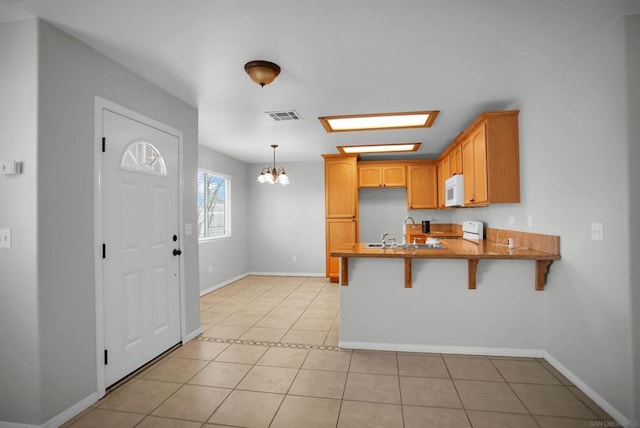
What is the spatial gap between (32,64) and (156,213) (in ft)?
4.50

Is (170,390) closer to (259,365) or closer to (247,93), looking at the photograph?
(259,365)

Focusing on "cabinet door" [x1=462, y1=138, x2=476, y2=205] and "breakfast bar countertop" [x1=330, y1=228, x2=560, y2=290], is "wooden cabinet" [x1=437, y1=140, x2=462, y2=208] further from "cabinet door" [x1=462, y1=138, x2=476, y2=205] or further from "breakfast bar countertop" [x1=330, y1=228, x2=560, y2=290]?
"breakfast bar countertop" [x1=330, y1=228, x2=560, y2=290]

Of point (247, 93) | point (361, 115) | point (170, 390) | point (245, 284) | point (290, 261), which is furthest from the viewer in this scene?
point (290, 261)

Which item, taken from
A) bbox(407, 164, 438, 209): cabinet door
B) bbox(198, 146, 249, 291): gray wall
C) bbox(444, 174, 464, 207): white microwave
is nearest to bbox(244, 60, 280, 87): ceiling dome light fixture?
bbox(444, 174, 464, 207): white microwave

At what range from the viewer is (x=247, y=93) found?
3.18m

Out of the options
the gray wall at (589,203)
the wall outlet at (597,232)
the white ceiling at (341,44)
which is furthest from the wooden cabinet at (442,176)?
the wall outlet at (597,232)

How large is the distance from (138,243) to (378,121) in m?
3.03

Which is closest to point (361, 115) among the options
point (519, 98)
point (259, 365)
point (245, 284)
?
point (519, 98)

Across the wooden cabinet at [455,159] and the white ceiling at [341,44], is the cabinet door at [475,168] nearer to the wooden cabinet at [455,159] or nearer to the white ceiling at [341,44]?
the wooden cabinet at [455,159]

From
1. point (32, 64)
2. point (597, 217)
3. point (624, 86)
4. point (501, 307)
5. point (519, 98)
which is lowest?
point (501, 307)

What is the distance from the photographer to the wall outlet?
2174 mm

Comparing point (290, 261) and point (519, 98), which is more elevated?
point (519, 98)

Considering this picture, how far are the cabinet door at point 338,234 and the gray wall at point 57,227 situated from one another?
434 cm

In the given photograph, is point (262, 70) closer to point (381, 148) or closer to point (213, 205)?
point (381, 148)
